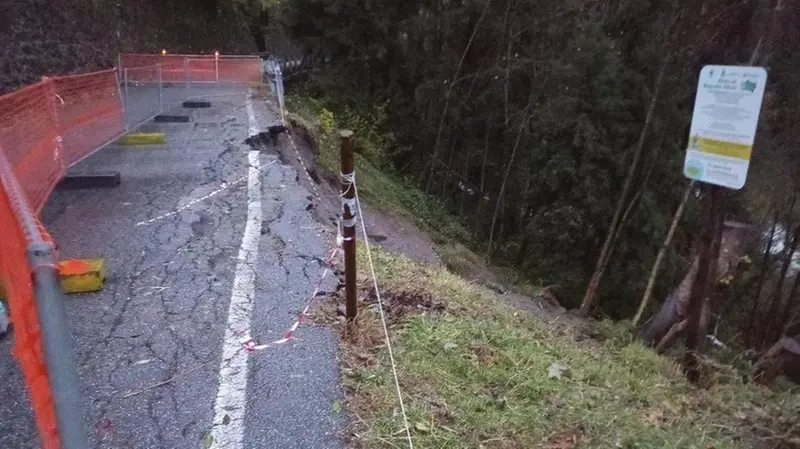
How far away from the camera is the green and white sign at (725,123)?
4.21m

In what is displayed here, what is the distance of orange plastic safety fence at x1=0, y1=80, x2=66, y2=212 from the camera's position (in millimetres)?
5770

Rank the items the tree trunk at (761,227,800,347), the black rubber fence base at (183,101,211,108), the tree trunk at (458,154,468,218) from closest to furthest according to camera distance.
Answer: the black rubber fence base at (183,101,211,108), the tree trunk at (761,227,800,347), the tree trunk at (458,154,468,218)

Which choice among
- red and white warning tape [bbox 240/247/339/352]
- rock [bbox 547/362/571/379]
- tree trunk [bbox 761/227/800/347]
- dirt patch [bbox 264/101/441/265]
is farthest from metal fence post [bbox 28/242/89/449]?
tree trunk [bbox 761/227/800/347]

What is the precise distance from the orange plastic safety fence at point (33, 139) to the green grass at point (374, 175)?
23.2 feet

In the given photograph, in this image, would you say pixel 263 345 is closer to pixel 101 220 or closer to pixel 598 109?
pixel 101 220

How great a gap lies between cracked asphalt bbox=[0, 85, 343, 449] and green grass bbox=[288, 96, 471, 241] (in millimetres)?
7288

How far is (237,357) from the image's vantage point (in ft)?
12.5

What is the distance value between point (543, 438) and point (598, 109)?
1826 cm

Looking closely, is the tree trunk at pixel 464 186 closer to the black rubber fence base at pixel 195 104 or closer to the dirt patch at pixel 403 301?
the black rubber fence base at pixel 195 104

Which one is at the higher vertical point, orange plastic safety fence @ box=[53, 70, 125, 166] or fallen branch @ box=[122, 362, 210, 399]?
orange plastic safety fence @ box=[53, 70, 125, 166]

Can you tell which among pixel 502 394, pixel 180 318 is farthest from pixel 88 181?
pixel 502 394

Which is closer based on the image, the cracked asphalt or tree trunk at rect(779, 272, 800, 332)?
the cracked asphalt

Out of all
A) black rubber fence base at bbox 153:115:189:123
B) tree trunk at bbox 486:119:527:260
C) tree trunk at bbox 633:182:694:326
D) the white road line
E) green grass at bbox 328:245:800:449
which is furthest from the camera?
tree trunk at bbox 486:119:527:260

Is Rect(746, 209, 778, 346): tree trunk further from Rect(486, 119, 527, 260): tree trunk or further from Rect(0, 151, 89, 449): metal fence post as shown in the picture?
Rect(0, 151, 89, 449): metal fence post
